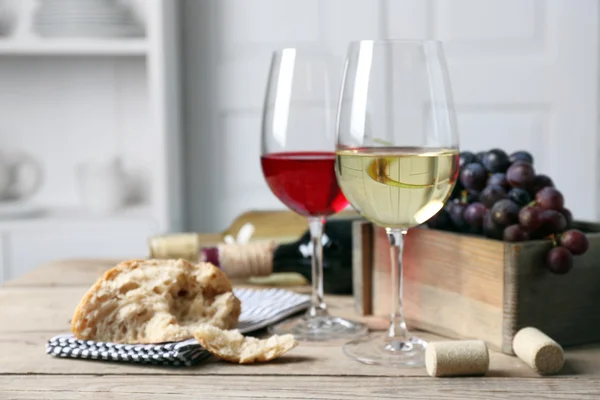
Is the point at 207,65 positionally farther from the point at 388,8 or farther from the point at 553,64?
the point at 553,64

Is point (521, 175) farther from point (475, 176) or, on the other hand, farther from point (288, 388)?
point (288, 388)

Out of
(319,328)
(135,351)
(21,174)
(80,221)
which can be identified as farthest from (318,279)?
(21,174)

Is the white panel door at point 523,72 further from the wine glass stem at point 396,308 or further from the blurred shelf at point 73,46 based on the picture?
the wine glass stem at point 396,308

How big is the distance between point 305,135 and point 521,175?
0.88 feet

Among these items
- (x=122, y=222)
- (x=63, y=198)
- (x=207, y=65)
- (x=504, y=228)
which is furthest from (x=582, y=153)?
(x=504, y=228)

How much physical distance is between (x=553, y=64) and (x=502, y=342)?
7.38 ft

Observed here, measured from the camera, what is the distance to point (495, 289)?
881 mm

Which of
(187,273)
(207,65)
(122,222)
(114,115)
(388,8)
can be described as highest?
(388,8)

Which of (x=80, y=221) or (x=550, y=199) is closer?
(x=550, y=199)

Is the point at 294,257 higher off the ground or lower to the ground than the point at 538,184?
lower

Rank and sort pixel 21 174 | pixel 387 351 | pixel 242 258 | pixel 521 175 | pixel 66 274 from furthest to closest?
1. pixel 21 174
2. pixel 66 274
3. pixel 242 258
4. pixel 521 175
5. pixel 387 351

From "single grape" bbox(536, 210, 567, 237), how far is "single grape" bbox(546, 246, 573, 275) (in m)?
0.03

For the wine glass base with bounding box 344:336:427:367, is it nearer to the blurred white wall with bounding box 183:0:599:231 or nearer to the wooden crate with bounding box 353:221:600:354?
the wooden crate with bounding box 353:221:600:354

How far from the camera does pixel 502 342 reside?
2.86 feet
